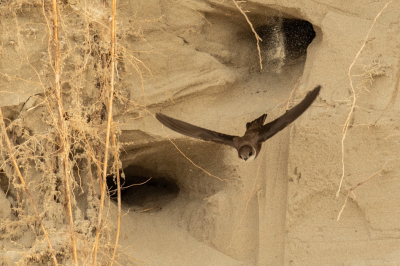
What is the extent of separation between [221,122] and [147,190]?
94cm

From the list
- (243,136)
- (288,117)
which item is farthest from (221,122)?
(288,117)

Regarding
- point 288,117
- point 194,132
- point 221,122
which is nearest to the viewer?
point 288,117

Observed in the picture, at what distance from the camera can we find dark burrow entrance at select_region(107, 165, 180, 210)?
9.88 feet

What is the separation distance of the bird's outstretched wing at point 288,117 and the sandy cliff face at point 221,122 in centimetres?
18

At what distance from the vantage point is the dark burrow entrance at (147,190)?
9.88ft

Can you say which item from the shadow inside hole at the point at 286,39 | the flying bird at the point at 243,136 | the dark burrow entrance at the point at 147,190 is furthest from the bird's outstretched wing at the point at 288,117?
the dark burrow entrance at the point at 147,190

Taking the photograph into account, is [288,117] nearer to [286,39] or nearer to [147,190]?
[286,39]

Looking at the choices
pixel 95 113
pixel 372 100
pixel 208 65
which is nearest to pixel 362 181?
pixel 372 100

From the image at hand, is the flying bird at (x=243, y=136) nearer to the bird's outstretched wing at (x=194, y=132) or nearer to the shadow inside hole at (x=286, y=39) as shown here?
Result: the bird's outstretched wing at (x=194, y=132)

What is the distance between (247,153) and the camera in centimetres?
232

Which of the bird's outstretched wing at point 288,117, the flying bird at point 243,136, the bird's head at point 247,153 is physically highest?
the bird's outstretched wing at point 288,117

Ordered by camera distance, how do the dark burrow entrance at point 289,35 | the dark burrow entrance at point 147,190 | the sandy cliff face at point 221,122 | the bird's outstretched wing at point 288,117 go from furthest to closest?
the dark burrow entrance at point 147,190 < the dark burrow entrance at point 289,35 < the sandy cliff face at point 221,122 < the bird's outstretched wing at point 288,117

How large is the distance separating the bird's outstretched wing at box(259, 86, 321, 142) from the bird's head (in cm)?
9

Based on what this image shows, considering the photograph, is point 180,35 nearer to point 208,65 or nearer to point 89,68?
point 208,65
